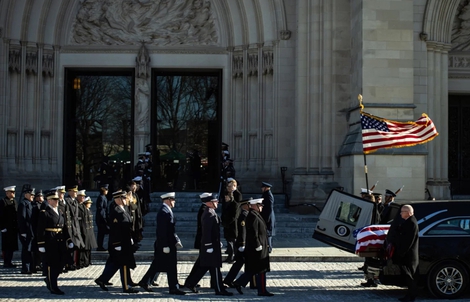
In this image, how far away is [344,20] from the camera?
77.0 ft

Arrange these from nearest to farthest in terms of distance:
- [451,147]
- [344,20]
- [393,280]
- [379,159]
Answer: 1. [393,280]
2. [379,159]
3. [344,20]
4. [451,147]

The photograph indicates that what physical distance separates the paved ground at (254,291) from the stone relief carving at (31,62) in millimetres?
12052

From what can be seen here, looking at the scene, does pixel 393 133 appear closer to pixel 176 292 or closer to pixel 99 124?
pixel 176 292

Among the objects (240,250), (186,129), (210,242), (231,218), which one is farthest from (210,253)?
(186,129)

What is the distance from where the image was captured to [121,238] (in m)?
12.8

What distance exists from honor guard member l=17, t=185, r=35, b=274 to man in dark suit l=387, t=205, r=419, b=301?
702 centimetres

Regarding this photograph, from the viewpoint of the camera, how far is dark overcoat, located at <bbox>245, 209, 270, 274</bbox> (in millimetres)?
12445

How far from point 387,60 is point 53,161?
12.1m

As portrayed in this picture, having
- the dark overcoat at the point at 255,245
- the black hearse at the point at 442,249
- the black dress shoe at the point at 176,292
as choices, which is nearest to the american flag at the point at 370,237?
the black hearse at the point at 442,249

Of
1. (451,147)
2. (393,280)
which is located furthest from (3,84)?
(393,280)

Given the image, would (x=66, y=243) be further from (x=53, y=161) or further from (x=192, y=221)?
(x=53, y=161)

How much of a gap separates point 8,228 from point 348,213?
6917mm

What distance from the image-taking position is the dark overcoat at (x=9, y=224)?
15.8m

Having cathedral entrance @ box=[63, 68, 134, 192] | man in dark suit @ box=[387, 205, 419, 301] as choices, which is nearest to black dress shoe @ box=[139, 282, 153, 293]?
man in dark suit @ box=[387, 205, 419, 301]
